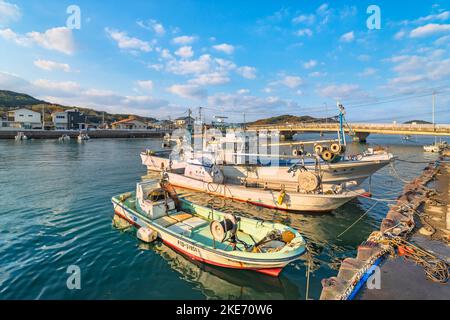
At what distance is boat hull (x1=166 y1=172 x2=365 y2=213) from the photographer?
54.6 ft

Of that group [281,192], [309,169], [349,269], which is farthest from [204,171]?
[349,269]

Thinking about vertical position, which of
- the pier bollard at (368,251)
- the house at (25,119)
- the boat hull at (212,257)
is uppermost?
the house at (25,119)

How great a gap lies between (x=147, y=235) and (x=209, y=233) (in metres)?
3.53

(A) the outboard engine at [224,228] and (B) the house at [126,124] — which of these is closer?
A: (A) the outboard engine at [224,228]

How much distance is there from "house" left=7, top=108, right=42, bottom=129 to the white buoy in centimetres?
11932

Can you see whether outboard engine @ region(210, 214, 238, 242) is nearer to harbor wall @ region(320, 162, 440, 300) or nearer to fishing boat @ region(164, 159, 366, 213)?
harbor wall @ region(320, 162, 440, 300)

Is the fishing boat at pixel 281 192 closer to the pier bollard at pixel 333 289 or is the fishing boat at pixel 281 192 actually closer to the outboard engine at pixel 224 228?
the outboard engine at pixel 224 228

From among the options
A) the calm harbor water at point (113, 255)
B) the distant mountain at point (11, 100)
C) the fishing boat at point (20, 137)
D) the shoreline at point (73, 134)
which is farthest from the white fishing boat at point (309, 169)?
the distant mountain at point (11, 100)

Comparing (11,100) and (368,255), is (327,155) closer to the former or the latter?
(368,255)

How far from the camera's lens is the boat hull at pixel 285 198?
16.6m

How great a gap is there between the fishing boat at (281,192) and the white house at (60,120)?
109m

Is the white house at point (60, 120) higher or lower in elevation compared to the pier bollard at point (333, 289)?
higher

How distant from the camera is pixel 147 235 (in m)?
12.0

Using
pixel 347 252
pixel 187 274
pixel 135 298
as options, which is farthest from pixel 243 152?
pixel 135 298
